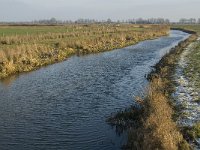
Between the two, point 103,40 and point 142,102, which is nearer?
point 142,102

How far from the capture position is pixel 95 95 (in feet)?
75.9

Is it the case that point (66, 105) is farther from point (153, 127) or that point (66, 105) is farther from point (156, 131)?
point (156, 131)

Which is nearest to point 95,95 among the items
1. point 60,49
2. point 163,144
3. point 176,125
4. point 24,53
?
point 176,125

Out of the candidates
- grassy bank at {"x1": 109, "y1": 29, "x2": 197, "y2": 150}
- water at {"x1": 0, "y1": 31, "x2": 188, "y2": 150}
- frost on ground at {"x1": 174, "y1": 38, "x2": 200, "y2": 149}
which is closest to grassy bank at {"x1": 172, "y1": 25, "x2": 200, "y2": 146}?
frost on ground at {"x1": 174, "y1": 38, "x2": 200, "y2": 149}

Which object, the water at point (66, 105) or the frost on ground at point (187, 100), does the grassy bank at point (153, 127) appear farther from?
the water at point (66, 105)

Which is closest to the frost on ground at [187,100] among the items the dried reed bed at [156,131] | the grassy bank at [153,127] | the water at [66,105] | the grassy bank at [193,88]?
the grassy bank at [193,88]

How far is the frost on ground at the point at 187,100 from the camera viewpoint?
15609mm

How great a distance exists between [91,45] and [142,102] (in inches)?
1454

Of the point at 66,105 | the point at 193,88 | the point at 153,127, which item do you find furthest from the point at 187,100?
the point at 66,105

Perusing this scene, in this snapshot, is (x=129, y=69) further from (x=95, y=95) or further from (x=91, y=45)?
(x=91, y=45)

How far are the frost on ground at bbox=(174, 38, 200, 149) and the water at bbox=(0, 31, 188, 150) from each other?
2.74m

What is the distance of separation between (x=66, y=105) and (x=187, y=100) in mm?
6960

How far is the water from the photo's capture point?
14852 mm

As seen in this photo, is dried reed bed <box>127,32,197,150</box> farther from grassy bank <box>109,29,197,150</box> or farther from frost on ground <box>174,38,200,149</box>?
frost on ground <box>174,38,200,149</box>
